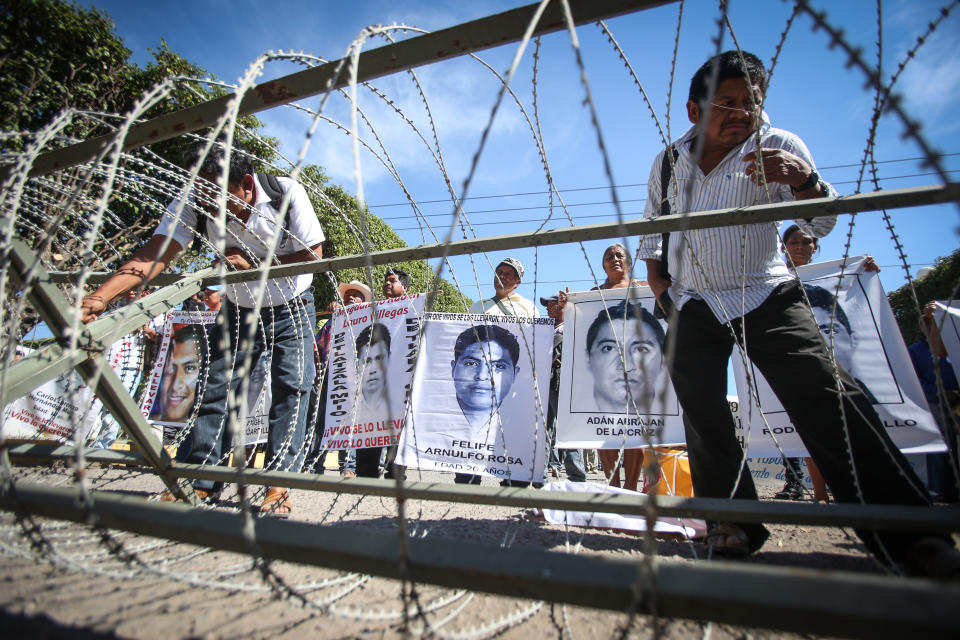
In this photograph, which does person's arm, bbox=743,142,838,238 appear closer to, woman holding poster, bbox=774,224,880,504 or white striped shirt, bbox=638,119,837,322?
white striped shirt, bbox=638,119,837,322

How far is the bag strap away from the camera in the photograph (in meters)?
2.28

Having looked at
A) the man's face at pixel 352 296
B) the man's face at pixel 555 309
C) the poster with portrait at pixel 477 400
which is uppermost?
the man's face at pixel 352 296

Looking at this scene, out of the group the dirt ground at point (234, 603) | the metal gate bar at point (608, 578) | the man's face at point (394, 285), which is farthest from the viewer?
the man's face at point (394, 285)

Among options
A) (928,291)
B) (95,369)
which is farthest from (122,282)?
(928,291)

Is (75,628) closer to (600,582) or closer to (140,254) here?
(600,582)

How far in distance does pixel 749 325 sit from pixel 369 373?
10.1ft

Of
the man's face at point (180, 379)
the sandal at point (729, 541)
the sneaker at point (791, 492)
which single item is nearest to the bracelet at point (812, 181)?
the sandal at point (729, 541)

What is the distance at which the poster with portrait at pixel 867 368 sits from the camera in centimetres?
318

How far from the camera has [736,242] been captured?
202cm

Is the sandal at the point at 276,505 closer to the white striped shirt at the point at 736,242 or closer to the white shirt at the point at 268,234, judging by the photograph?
the white shirt at the point at 268,234

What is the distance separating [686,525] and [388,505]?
1.89 m

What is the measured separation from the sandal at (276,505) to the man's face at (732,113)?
2.98m

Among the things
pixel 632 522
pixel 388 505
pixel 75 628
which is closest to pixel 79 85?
pixel 388 505

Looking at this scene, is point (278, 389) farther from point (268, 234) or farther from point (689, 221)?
point (689, 221)
